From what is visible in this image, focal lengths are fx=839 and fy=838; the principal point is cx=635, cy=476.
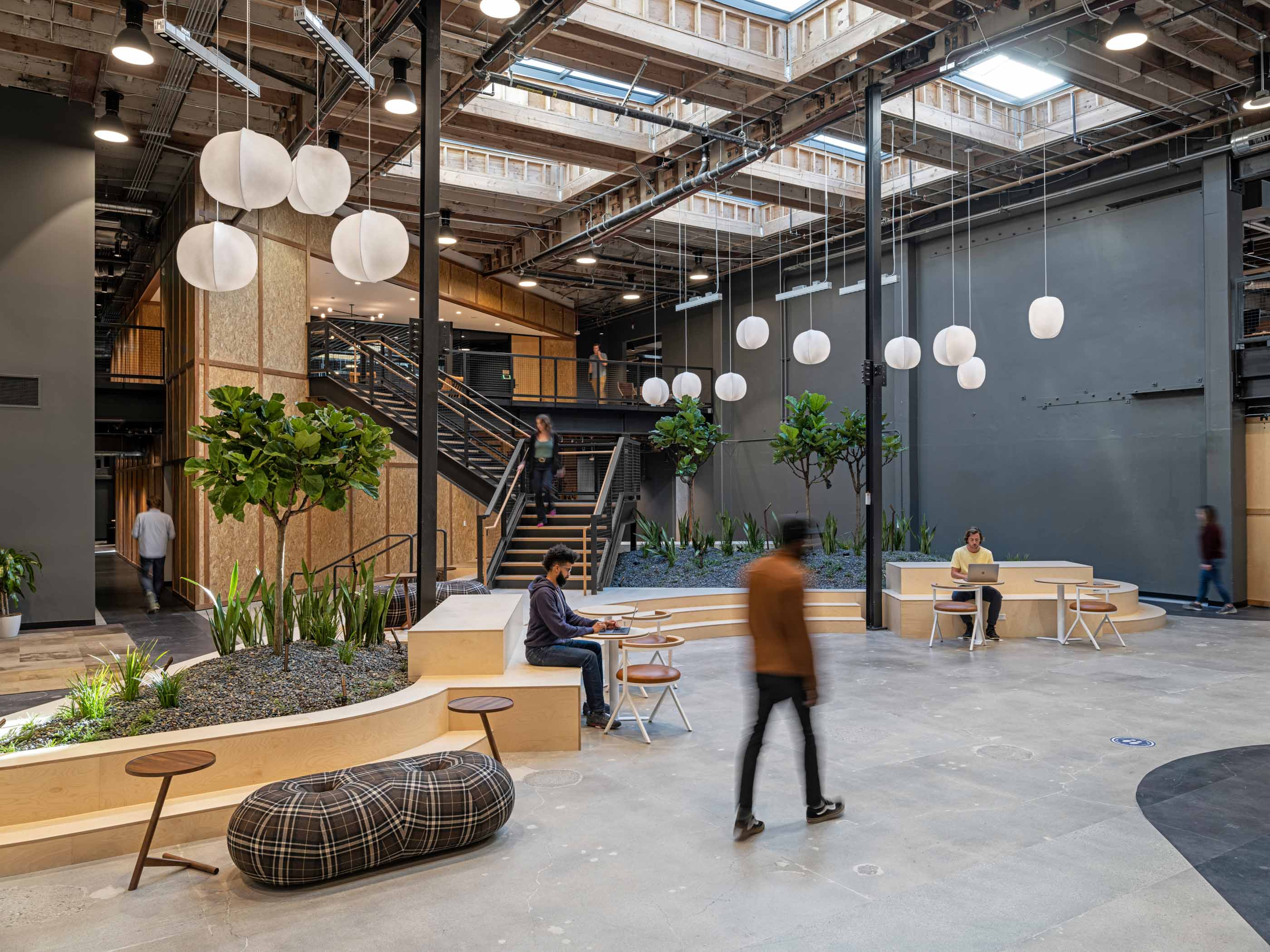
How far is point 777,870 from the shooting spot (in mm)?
3576

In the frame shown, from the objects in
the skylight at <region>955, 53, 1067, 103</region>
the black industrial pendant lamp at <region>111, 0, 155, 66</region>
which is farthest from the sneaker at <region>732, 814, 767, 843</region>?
the skylight at <region>955, 53, 1067, 103</region>

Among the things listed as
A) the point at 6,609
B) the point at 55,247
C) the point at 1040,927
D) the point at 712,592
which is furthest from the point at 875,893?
the point at 55,247

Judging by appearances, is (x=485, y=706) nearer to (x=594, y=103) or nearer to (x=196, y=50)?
(x=196, y=50)

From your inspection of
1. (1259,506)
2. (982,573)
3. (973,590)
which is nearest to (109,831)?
(982,573)

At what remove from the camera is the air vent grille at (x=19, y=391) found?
9.12m

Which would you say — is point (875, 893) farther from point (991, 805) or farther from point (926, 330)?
point (926, 330)

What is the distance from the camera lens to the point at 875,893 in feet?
11.0

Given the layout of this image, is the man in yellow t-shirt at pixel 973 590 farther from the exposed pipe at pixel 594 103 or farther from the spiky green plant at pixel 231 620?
the spiky green plant at pixel 231 620

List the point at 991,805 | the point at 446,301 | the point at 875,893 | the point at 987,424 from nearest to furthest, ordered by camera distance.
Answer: the point at 875,893 < the point at 991,805 < the point at 987,424 < the point at 446,301

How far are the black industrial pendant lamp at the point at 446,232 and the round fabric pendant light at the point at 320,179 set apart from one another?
23.7 ft

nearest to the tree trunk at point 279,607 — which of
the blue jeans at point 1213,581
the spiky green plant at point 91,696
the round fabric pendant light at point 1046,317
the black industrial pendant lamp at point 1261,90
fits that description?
the spiky green plant at point 91,696

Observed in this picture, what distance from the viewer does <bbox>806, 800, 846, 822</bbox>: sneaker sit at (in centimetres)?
409

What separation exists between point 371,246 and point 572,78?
6.02 meters

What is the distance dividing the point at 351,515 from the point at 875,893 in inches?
468
